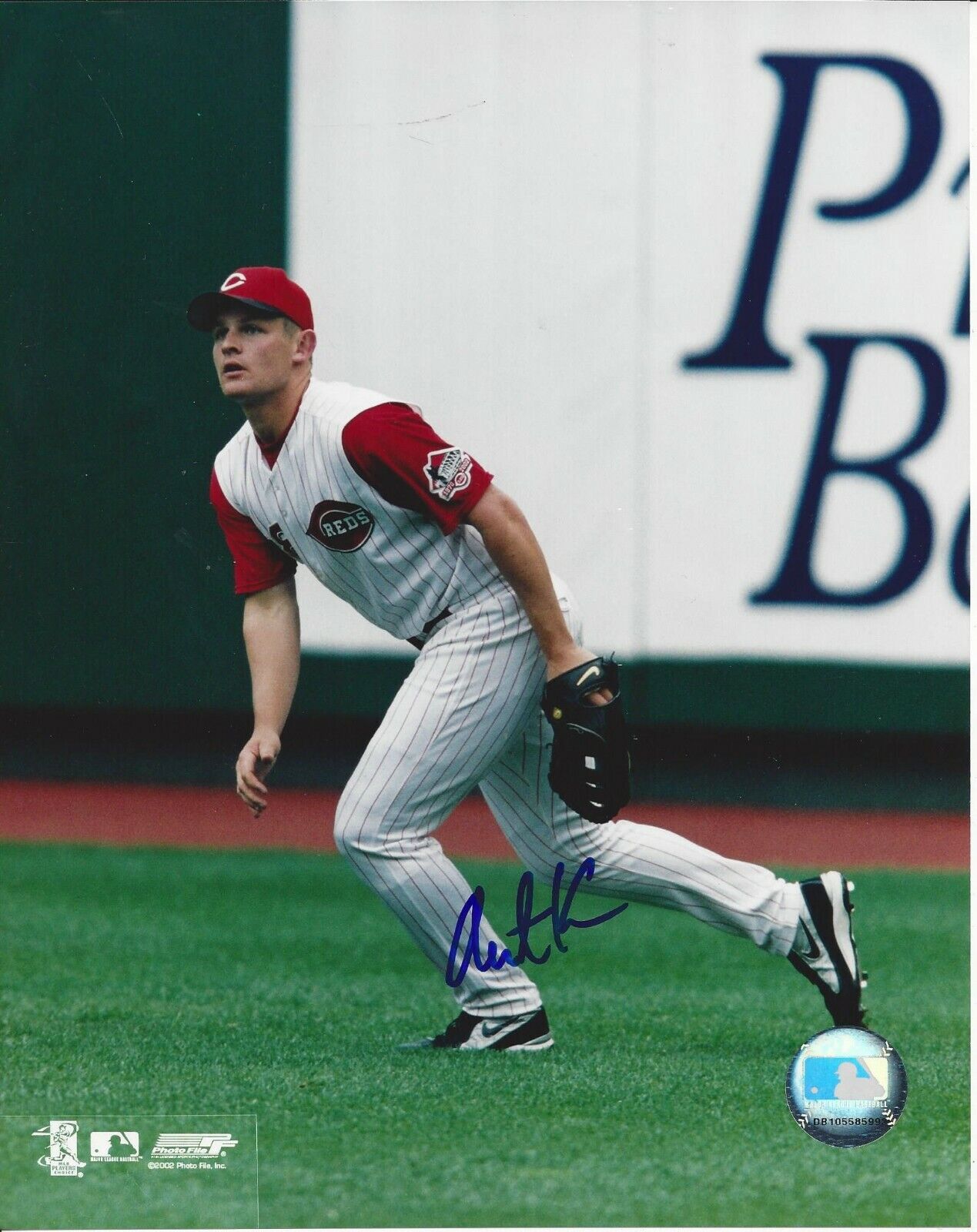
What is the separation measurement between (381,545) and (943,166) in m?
4.25

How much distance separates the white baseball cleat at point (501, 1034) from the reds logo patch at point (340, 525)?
2.73 ft

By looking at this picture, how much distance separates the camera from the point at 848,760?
18.7ft

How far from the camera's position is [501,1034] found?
105 inches

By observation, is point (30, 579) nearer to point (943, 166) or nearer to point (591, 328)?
point (591, 328)

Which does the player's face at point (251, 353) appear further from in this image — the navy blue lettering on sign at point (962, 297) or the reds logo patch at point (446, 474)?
the navy blue lettering on sign at point (962, 297)

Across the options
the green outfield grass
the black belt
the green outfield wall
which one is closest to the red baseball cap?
the green outfield wall

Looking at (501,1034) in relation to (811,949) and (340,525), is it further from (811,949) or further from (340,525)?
(340,525)

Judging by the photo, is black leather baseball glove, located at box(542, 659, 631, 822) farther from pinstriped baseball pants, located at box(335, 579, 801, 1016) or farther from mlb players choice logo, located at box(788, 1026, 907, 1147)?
mlb players choice logo, located at box(788, 1026, 907, 1147)

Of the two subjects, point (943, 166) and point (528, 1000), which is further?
point (943, 166)

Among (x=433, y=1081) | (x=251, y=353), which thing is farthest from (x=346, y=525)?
(x=433, y=1081)

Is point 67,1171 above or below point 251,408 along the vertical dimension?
below

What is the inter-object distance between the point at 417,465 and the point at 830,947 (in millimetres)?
1128

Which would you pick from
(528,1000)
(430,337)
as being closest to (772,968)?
(528,1000)

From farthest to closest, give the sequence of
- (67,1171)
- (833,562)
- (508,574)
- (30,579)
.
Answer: (833,562) → (30,579) → (508,574) → (67,1171)
